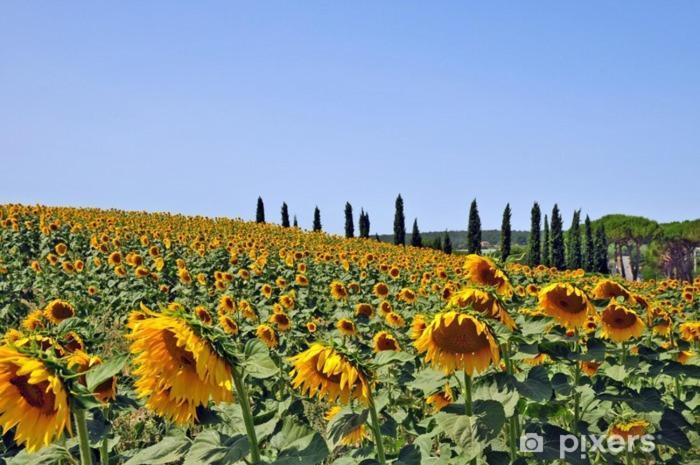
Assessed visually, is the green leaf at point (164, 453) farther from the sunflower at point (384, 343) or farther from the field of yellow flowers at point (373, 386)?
the sunflower at point (384, 343)

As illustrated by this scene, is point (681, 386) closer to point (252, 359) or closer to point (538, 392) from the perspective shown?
point (538, 392)

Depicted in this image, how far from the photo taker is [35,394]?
2.34 meters

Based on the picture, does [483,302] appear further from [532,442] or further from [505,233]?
[505,233]

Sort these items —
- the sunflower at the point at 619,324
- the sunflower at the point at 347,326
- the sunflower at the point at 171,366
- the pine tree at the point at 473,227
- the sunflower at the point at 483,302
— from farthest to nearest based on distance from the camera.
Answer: the pine tree at the point at 473,227
the sunflower at the point at 347,326
the sunflower at the point at 619,324
the sunflower at the point at 483,302
the sunflower at the point at 171,366

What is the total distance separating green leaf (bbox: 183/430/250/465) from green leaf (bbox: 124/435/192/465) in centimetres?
7

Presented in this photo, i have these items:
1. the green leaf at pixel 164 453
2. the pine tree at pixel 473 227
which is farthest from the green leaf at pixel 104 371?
the pine tree at pixel 473 227

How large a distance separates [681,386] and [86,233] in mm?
17874

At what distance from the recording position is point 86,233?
19.3m

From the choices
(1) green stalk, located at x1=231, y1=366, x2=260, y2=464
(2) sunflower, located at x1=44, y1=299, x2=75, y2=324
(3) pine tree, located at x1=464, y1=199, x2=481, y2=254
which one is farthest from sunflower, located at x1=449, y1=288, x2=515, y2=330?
(3) pine tree, located at x1=464, y1=199, x2=481, y2=254

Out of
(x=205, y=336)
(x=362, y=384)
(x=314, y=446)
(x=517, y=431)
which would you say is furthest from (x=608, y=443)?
(x=205, y=336)

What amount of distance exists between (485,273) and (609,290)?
118 centimetres

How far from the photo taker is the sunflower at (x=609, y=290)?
4.60 metres

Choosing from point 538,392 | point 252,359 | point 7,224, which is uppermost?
point 7,224

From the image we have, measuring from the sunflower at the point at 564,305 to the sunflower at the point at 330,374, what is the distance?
1.81 meters
